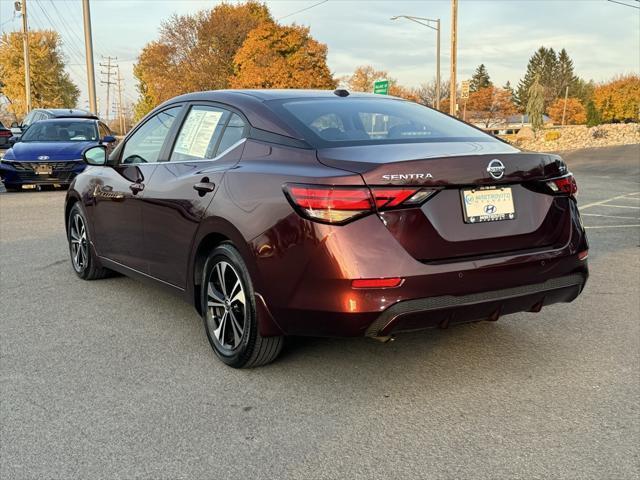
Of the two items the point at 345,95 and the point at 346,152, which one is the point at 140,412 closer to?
the point at 346,152

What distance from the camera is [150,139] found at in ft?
16.6

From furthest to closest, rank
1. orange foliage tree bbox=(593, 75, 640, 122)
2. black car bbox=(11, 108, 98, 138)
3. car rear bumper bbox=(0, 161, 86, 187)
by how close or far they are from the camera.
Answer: orange foliage tree bbox=(593, 75, 640, 122) → black car bbox=(11, 108, 98, 138) → car rear bumper bbox=(0, 161, 86, 187)

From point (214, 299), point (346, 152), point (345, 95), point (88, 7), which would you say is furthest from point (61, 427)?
point (88, 7)

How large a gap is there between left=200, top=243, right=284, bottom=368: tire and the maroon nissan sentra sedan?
0.03ft

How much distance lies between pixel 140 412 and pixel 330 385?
3.31 feet

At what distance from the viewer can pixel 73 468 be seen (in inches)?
109

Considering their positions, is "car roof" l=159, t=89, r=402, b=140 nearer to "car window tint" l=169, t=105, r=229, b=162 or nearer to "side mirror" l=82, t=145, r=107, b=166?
"car window tint" l=169, t=105, r=229, b=162

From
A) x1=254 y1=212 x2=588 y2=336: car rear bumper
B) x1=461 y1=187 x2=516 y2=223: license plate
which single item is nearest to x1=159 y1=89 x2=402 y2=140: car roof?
x1=254 y1=212 x2=588 y2=336: car rear bumper

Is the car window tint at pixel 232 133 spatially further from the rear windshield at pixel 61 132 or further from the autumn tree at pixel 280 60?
the autumn tree at pixel 280 60

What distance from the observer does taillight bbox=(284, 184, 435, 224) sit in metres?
3.16

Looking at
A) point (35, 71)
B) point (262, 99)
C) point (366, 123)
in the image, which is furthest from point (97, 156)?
point (35, 71)

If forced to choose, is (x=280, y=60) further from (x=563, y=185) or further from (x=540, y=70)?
(x=540, y=70)

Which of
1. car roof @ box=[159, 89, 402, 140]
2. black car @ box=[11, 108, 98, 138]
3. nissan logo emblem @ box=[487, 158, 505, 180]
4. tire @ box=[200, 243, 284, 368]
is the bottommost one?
tire @ box=[200, 243, 284, 368]

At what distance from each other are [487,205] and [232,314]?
158 centimetres
